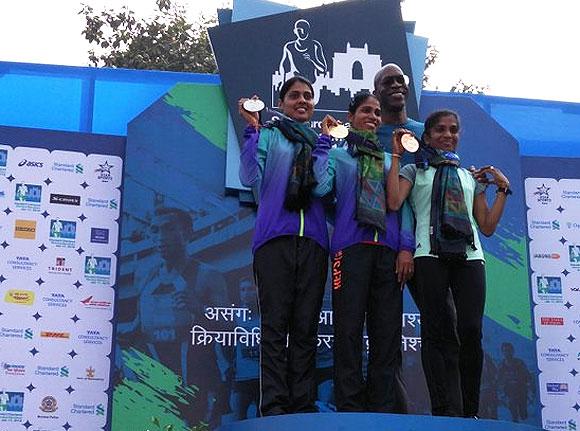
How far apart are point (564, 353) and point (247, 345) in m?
2.20

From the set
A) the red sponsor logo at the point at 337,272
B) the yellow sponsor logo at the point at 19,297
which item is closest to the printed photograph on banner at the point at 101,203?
the yellow sponsor logo at the point at 19,297

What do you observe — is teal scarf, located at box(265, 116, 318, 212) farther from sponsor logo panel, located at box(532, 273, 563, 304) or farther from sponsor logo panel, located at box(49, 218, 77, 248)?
sponsor logo panel, located at box(532, 273, 563, 304)

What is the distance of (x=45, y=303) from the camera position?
6152mm

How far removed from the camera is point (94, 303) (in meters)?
6.20

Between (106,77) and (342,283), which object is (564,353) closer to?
(342,283)

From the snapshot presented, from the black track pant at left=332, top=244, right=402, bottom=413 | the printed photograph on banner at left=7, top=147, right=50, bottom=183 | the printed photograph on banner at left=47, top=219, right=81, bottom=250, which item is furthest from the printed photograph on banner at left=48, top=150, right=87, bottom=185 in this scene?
the black track pant at left=332, top=244, right=402, bottom=413

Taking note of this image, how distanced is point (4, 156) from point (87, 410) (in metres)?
1.76

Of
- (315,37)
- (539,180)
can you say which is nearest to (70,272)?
(315,37)

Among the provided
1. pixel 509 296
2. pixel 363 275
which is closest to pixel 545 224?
pixel 509 296

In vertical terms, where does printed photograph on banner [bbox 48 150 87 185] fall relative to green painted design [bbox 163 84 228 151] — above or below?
below

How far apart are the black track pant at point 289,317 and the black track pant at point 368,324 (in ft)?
0.34

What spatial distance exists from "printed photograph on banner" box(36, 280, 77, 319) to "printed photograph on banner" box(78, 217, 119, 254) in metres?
0.30

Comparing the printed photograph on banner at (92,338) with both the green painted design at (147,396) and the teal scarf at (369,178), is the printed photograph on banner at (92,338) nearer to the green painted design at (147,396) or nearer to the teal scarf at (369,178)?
the green painted design at (147,396)

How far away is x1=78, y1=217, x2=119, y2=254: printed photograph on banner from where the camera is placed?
6.30 metres
